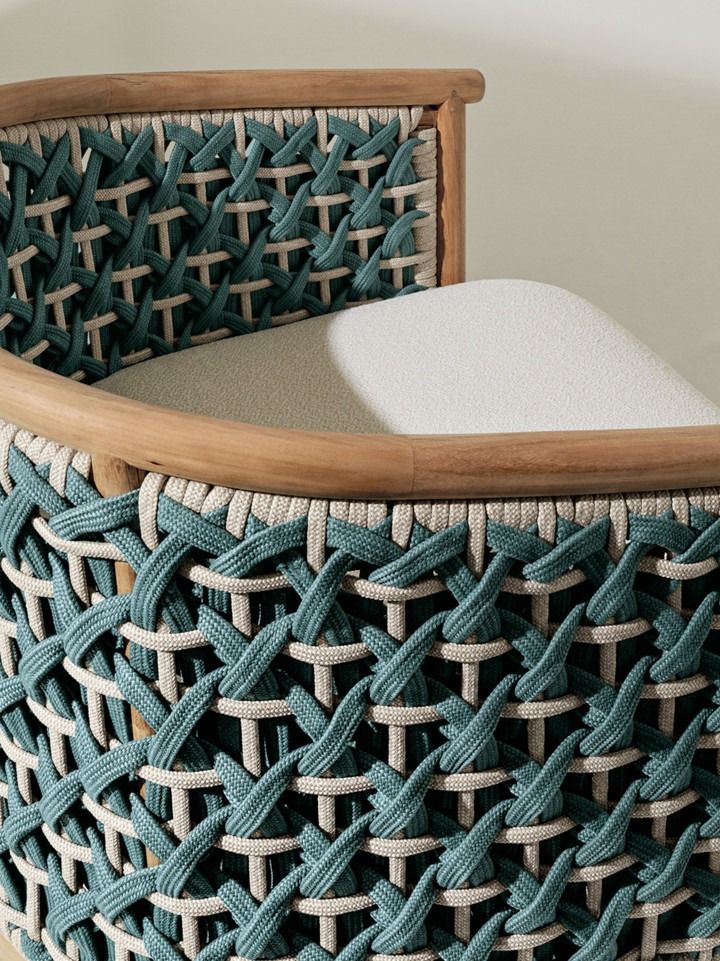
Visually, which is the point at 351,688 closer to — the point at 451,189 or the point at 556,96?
the point at 451,189

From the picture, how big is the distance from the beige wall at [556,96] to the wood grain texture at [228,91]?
0.74 metres

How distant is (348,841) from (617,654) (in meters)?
0.19

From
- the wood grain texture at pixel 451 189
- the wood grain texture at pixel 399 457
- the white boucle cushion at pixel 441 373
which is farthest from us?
the wood grain texture at pixel 451 189

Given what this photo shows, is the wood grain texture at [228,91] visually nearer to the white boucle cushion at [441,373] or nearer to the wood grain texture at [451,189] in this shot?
the wood grain texture at [451,189]

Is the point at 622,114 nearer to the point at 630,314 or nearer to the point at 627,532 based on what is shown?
the point at 630,314

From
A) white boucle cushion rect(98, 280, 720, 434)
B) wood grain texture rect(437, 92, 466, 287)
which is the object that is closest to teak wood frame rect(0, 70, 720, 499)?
white boucle cushion rect(98, 280, 720, 434)

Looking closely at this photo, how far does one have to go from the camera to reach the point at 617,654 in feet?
2.49

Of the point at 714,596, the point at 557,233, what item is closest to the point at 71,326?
the point at 714,596

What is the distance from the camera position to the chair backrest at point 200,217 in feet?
3.90

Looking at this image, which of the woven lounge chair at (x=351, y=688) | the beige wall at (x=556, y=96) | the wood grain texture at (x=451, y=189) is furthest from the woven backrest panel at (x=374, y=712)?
the beige wall at (x=556, y=96)

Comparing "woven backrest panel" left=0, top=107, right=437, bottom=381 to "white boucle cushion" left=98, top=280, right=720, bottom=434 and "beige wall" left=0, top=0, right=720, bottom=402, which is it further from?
"beige wall" left=0, top=0, right=720, bottom=402

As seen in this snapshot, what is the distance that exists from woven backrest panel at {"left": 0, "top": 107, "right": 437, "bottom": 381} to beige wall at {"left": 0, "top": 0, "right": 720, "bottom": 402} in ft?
2.57

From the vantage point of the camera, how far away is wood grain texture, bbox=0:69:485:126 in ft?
3.92

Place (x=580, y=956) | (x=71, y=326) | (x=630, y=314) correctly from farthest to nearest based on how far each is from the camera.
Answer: (x=630, y=314) < (x=71, y=326) < (x=580, y=956)
